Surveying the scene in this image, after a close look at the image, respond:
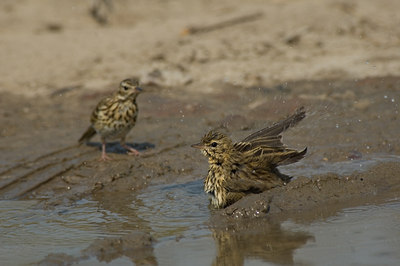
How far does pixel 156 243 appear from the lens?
631 centimetres

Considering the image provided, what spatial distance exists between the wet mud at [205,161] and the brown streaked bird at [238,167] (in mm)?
120

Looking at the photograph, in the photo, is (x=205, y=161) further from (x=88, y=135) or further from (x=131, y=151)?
(x=88, y=135)

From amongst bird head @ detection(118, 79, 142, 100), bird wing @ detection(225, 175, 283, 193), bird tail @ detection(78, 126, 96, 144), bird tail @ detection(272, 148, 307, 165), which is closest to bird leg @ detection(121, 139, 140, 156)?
bird tail @ detection(78, 126, 96, 144)

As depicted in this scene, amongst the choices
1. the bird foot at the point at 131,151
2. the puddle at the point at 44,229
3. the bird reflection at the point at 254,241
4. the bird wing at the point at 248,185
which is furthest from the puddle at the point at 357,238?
the bird foot at the point at 131,151

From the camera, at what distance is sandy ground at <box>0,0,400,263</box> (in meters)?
8.15

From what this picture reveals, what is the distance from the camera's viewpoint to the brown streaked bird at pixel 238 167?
23.1 feet

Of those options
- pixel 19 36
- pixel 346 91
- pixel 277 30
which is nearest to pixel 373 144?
pixel 346 91

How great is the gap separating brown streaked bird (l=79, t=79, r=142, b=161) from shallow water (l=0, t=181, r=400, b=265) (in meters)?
1.47

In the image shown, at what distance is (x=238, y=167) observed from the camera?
23.4ft

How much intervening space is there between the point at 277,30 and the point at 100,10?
13.1 ft

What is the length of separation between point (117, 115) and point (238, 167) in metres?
2.48

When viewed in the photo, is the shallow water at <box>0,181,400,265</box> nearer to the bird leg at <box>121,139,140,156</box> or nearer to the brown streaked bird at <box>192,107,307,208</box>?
the brown streaked bird at <box>192,107,307,208</box>

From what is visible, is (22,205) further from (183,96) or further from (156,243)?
(183,96)

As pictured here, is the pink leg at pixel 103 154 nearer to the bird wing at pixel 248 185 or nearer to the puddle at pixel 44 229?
the puddle at pixel 44 229
